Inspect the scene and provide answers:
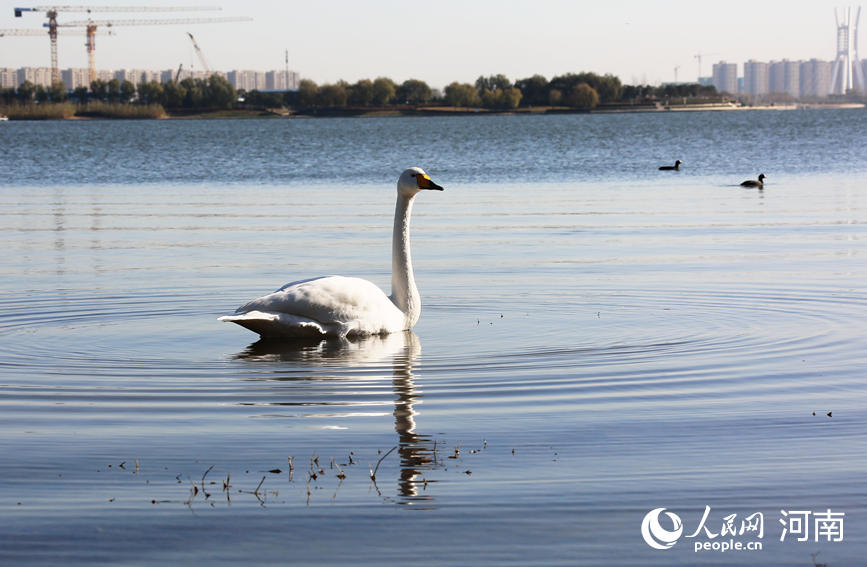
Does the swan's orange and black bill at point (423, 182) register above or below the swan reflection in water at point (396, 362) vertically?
above

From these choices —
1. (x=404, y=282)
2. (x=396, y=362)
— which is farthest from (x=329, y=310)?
(x=396, y=362)

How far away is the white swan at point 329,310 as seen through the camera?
1178cm

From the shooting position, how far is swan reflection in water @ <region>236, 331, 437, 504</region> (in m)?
7.13

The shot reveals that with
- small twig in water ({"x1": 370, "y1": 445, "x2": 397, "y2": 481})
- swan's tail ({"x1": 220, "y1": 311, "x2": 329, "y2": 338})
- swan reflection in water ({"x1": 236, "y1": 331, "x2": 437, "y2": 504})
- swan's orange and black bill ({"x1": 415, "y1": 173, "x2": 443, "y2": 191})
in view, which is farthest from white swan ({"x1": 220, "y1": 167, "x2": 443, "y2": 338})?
small twig in water ({"x1": 370, "y1": 445, "x2": 397, "y2": 481})

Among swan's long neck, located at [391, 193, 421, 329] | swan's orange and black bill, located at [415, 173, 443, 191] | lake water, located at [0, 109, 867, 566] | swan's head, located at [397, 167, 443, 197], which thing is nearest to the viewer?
lake water, located at [0, 109, 867, 566]

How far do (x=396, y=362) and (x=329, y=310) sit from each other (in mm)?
1317

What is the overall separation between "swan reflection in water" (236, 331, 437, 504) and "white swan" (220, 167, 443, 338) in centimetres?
14

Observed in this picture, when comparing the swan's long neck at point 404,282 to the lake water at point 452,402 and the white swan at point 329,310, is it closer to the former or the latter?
the white swan at point 329,310

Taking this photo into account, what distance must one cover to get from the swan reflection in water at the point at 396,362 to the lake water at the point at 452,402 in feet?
0.13

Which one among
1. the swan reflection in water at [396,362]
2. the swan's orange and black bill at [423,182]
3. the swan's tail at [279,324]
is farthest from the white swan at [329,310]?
the swan's orange and black bill at [423,182]

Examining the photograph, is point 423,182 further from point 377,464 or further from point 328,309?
point 377,464

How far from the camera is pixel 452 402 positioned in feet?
A: 29.7

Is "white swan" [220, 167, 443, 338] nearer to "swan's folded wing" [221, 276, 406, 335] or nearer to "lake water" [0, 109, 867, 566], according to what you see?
"swan's folded wing" [221, 276, 406, 335]

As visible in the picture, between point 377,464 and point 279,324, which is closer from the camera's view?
point 377,464
